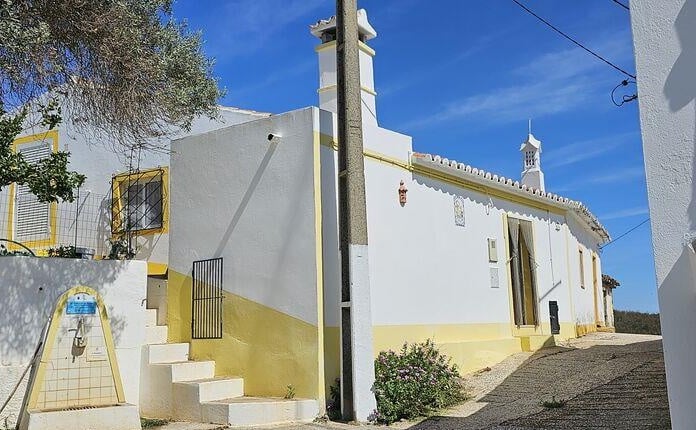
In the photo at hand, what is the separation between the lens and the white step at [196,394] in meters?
9.41

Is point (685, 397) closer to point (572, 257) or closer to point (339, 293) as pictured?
point (339, 293)

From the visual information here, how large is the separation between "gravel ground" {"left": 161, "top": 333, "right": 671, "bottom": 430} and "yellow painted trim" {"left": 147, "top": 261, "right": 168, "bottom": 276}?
5001 millimetres

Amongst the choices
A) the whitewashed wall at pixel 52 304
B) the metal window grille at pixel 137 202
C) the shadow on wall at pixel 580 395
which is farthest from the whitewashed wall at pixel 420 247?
the metal window grille at pixel 137 202

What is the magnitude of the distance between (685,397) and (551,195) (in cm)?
1206

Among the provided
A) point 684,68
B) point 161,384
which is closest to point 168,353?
point 161,384

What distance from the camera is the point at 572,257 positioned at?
701 inches

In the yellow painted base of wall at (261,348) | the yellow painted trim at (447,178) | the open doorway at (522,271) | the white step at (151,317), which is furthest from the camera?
the open doorway at (522,271)

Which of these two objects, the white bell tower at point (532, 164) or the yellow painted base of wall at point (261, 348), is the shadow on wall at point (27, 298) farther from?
the white bell tower at point (532, 164)

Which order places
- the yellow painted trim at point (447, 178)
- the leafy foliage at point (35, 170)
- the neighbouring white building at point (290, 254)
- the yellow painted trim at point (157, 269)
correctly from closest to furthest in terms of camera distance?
the leafy foliage at point (35, 170), the neighbouring white building at point (290, 254), the yellow painted trim at point (447, 178), the yellow painted trim at point (157, 269)

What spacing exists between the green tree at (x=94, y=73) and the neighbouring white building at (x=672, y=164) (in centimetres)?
641

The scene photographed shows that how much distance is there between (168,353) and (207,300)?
1003 mm

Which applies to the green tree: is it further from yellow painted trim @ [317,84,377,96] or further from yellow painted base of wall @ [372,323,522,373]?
yellow painted base of wall @ [372,323,522,373]

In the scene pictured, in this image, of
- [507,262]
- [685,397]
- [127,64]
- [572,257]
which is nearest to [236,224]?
[127,64]

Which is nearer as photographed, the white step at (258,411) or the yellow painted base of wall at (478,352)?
the white step at (258,411)
